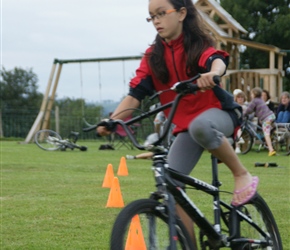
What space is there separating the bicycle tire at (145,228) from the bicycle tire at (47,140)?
19.6 metres

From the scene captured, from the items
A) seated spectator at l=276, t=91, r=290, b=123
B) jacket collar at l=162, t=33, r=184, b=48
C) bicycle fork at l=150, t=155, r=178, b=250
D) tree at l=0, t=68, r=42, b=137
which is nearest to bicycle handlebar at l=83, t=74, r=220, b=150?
bicycle fork at l=150, t=155, r=178, b=250

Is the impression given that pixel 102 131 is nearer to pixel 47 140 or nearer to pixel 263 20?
pixel 47 140

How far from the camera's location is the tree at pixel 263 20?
35250 mm

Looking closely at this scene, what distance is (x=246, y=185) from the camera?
192 inches

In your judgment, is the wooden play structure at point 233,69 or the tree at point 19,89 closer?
the wooden play structure at point 233,69

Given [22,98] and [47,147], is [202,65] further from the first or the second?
[22,98]

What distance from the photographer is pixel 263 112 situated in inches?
798

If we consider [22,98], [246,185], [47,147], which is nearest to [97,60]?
[47,147]

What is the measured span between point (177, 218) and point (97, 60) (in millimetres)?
24361

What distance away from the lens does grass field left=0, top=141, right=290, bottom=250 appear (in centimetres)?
672

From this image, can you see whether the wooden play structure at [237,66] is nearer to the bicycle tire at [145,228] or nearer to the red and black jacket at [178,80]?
the red and black jacket at [178,80]

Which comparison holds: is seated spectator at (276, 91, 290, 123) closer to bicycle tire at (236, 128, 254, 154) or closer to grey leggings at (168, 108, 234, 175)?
bicycle tire at (236, 128, 254, 154)

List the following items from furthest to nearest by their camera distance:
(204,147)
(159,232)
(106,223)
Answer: (106,223) < (204,147) < (159,232)

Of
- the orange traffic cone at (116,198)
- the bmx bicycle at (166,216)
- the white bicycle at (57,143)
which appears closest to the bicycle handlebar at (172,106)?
the bmx bicycle at (166,216)
